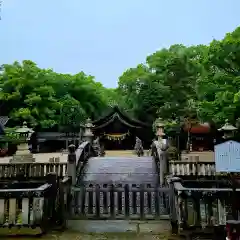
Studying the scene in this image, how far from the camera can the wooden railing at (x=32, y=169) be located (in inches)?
706

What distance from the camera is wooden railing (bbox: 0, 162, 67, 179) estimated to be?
1794 cm

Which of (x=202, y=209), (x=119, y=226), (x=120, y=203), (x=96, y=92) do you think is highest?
(x=96, y=92)

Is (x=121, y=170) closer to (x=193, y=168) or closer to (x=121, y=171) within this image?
(x=121, y=171)

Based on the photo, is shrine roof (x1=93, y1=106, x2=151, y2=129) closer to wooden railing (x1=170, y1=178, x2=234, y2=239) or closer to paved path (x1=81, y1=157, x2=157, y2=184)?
paved path (x1=81, y1=157, x2=157, y2=184)

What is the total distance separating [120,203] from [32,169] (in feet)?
29.8

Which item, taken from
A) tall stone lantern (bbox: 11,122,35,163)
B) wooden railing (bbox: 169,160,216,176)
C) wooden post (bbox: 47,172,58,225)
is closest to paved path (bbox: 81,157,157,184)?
wooden railing (bbox: 169,160,216,176)

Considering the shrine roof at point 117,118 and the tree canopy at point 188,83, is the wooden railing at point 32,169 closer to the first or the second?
the tree canopy at point 188,83

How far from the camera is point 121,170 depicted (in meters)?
19.1

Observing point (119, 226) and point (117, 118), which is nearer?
point (119, 226)

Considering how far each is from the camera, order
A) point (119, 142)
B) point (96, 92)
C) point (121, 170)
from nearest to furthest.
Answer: point (121, 170), point (119, 142), point (96, 92)

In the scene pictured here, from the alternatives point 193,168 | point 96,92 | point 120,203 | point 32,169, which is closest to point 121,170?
point 193,168

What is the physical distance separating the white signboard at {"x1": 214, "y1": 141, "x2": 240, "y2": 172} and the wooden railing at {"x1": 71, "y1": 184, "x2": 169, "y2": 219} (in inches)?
133

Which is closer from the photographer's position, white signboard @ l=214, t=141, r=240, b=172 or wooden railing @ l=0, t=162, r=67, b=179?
white signboard @ l=214, t=141, r=240, b=172

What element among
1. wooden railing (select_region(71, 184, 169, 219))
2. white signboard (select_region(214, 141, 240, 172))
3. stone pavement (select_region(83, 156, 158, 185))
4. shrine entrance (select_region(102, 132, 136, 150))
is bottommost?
wooden railing (select_region(71, 184, 169, 219))
